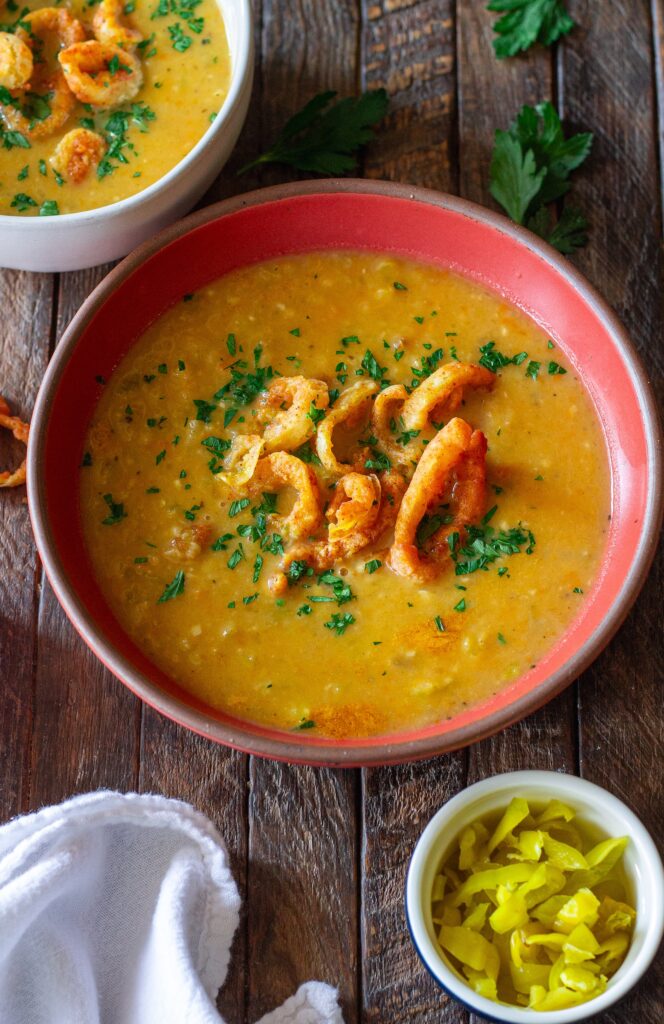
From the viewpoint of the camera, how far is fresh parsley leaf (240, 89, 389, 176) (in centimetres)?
381

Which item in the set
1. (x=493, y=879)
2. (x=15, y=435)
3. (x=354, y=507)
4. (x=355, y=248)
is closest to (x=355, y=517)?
(x=354, y=507)

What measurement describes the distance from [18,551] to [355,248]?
1.33 metres

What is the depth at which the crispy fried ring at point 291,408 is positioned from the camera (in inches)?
133

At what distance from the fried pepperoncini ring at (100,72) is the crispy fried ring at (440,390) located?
1.25m

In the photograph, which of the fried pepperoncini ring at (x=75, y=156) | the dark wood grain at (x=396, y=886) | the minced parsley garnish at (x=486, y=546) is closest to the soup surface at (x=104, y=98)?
the fried pepperoncini ring at (x=75, y=156)

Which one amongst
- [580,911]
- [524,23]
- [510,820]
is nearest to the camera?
[580,911]

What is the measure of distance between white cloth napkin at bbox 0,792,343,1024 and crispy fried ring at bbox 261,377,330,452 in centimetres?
104

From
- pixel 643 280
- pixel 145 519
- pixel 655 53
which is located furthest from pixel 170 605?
pixel 655 53

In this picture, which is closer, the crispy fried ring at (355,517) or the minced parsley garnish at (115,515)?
the crispy fried ring at (355,517)

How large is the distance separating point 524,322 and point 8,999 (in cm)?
233

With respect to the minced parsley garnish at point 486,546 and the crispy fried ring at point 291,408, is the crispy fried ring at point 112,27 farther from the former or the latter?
the minced parsley garnish at point 486,546

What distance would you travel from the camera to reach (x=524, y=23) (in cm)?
397

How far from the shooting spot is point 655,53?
402 centimetres

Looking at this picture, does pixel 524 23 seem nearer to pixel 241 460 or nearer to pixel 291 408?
pixel 291 408
